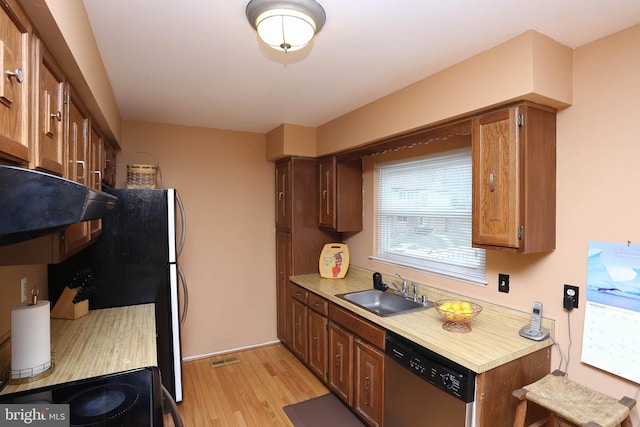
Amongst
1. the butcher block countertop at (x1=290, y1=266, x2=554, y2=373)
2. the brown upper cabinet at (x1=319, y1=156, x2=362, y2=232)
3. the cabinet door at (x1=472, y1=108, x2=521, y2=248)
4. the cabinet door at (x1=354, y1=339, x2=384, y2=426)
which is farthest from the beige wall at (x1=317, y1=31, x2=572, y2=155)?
the cabinet door at (x1=354, y1=339, x2=384, y2=426)

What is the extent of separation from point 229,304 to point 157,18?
9.60 feet

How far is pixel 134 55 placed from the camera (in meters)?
1.93

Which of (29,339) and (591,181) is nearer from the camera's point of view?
(29,339)

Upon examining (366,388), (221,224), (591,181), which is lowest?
(366,388)

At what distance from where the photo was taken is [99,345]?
6.08 feet

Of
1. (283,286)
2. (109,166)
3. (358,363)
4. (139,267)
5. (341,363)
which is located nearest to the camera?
(358,363)

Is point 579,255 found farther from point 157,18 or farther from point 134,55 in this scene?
point 134,55

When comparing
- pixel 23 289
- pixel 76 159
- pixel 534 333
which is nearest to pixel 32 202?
pixel 76 159

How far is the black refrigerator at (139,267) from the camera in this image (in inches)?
96.5

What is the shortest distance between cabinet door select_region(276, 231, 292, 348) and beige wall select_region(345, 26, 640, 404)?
226 centimetres

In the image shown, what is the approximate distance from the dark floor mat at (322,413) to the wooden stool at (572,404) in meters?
1.29

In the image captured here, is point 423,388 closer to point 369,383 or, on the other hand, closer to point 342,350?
point 369,383

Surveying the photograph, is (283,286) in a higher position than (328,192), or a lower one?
lower

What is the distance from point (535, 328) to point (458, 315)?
1.33ft
